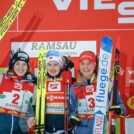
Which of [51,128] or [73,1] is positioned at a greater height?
[73,1]

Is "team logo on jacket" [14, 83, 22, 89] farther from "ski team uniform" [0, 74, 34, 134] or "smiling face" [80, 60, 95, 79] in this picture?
"smiling face" [80, 60, 95, 79]

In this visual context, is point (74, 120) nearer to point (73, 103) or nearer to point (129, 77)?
point (73, 103)

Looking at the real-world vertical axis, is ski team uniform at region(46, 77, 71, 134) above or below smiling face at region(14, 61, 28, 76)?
below

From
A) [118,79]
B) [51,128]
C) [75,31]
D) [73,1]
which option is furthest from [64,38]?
[51,128]

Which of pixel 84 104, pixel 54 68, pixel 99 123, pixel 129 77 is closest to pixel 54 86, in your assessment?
pixel 54 68

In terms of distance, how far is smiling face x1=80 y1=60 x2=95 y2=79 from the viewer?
119 inches

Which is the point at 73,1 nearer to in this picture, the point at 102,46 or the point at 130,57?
the point at 102,46

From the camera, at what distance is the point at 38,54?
3080 millimetres

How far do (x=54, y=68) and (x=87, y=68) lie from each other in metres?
0.28

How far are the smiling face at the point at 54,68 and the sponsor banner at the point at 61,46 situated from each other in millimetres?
114

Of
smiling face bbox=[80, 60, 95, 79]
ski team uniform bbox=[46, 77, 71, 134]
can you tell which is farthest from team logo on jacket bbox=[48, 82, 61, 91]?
smiling face bbox=[80, 60, 95, 79]

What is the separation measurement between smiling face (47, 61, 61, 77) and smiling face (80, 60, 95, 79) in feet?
0.67

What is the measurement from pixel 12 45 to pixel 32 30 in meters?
0.22

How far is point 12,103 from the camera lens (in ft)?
9.98
